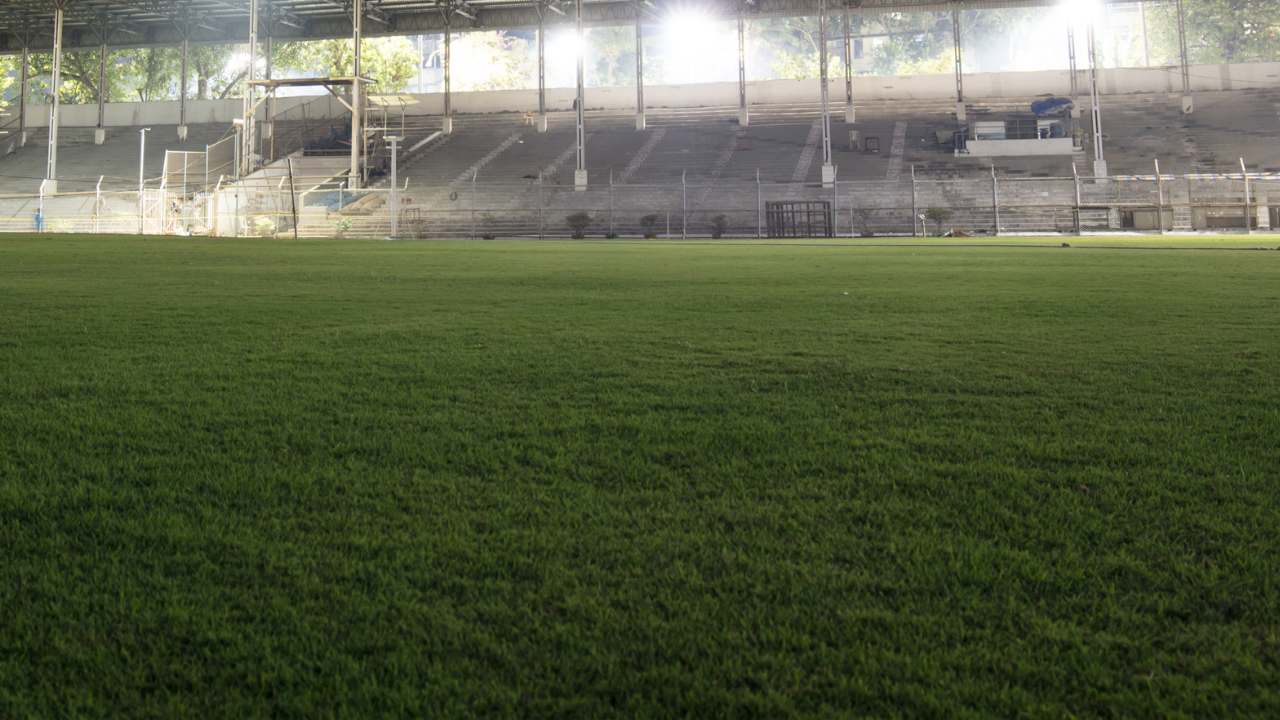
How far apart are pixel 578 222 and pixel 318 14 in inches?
870

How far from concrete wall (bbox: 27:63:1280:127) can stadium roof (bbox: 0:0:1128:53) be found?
A: 3578 millimetres

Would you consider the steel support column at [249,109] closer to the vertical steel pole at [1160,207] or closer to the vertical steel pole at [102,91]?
the vertical steel pole at [102,91]

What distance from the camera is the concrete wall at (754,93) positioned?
4506cm

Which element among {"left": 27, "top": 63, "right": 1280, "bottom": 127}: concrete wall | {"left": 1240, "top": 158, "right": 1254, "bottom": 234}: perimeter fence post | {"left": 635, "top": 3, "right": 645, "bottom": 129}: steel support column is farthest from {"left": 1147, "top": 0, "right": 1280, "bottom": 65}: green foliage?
{"left": 635, "top": 3, "right": 645, "bottom": 129}: steel support column

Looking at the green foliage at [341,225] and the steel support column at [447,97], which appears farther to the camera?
the steel support column at [447,97]

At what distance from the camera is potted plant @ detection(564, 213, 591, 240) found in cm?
3350

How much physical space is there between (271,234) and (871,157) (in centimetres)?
2472

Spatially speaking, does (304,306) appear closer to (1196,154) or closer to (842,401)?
(842,401)

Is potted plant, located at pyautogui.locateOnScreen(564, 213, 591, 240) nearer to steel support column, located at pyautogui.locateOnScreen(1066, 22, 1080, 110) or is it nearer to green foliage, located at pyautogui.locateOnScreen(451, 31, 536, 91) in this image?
steel support column, located at pyautogui.locateOnScreen(1066, 22, 1080, 110)

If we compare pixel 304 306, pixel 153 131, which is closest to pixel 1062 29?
pixel 153 131

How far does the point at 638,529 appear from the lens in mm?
2289

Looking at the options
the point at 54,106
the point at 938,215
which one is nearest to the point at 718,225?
the point at 938,215

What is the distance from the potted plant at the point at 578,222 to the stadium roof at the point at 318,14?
46.9 feet

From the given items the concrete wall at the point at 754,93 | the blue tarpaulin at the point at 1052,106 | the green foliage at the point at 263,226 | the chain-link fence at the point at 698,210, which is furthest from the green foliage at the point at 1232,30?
the green foliage at the point at 263,226
